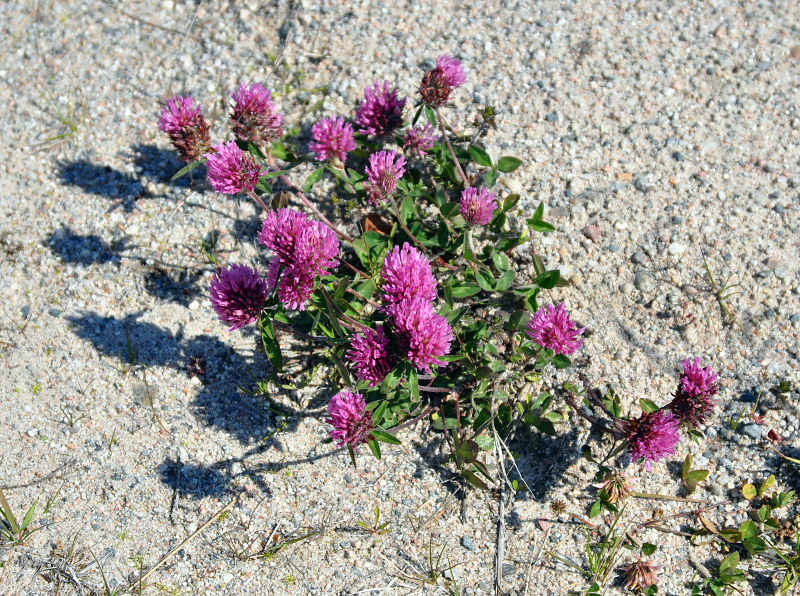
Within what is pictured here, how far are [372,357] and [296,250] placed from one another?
656mm

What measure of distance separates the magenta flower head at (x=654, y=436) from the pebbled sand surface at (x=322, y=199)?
20.0 inches

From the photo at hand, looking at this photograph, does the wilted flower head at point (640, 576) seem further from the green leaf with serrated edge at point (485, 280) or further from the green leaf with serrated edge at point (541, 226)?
the green leaf with serrated edge at point (541, 226)

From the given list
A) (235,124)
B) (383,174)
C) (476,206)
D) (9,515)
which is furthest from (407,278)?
(9,515)

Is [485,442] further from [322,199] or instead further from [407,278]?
[322,199]

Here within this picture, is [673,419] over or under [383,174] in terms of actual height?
under

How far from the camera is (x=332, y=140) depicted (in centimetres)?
405

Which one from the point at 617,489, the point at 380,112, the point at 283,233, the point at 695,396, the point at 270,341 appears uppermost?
the point at 380,112

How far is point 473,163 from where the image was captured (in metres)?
4.38

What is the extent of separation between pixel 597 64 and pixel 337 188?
2.12 meters

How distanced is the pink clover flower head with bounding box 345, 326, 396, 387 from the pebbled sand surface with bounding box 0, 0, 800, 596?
2.59 feet

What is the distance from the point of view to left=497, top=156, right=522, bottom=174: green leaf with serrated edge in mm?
4047

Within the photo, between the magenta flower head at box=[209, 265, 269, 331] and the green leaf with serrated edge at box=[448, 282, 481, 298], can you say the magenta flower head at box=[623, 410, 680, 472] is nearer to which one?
the green leaf with serrated edge at box=[448, 282, 481, 298]

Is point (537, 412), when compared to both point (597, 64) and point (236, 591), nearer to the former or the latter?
point (236, 591)

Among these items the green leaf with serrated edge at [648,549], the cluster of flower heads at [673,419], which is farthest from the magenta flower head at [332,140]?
the green leaf with serrated edge at [648,549]
